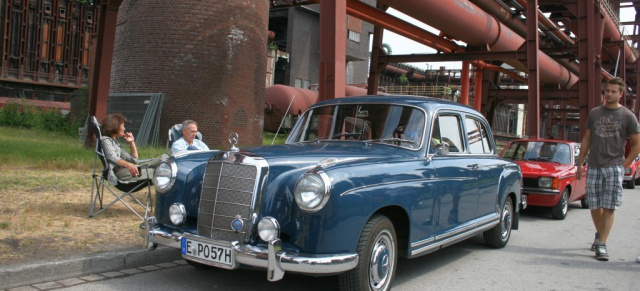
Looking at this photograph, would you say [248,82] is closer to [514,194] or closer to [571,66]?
[514,194]

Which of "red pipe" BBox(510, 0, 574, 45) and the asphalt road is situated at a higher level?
"red pipe" BBox(510, 0, 574, 45)

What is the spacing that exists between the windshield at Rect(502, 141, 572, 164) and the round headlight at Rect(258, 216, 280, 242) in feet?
25.1

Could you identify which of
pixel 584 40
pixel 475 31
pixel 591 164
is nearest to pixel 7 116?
pixel 475 31

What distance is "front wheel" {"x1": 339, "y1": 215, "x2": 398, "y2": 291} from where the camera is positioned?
12.8 ft

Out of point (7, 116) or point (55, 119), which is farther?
point (7, 116)

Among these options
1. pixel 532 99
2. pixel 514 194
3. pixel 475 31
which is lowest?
pixel 514 194

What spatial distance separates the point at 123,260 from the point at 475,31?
11.8m

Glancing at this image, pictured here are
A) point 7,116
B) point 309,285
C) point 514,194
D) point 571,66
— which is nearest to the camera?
point 309,285

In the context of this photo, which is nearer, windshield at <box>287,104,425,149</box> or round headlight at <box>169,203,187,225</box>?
round headlight at <box>169,203,187,225</box>

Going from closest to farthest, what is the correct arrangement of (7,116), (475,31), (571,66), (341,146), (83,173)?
(341,146)
(83,173)
(475,31)
(571,66)
(7,116)

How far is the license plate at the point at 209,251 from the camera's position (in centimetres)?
377

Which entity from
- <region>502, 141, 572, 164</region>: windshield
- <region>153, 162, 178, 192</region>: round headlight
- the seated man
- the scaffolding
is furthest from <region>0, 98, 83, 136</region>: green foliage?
the scaffolding

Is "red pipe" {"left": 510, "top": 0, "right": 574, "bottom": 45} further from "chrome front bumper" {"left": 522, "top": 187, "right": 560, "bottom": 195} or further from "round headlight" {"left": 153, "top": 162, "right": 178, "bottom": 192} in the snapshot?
"round headlight" {"left": 153, "top": 162, "right": 178, "bottom": 192}

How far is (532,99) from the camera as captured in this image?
14.9m
